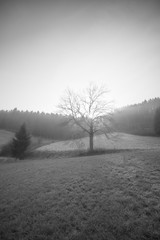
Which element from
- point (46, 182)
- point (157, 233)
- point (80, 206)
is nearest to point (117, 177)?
point (80, 206)

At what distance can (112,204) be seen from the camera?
4.82 meters

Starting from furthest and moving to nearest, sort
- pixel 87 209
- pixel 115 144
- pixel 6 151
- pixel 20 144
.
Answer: pixel 6 151, pixel 20 144, pixel 115 144, pixel 87 209

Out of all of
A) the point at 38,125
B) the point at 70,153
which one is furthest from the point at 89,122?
the point at 38,125

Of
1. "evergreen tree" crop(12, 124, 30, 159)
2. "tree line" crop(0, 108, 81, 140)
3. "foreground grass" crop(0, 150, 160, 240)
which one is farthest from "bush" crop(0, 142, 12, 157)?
"foreground grass" crop(0, 150, 160, 240)

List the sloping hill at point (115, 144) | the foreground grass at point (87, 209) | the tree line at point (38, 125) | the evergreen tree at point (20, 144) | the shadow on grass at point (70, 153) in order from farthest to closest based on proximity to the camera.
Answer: the tree line at point (38, 125) < the evergreen tree at point (20, 144) < the sloping hill at point (115, 144) < the shadow on grass at point (70, 153) < the foreground grass at point (87, 209)

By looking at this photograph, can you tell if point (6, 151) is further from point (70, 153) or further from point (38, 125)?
point (38, 125)

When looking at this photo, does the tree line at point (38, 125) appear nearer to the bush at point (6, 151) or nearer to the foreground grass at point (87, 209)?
the bush at point (6, 151)

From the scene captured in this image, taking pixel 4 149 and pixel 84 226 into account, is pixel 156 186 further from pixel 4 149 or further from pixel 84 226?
pixel 4 149

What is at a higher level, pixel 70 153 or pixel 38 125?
pixel 38 125

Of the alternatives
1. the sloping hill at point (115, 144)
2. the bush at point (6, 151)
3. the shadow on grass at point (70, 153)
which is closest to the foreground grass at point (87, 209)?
the shadow on grass at point (70, 153)

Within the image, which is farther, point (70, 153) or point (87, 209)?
point (70, 153)

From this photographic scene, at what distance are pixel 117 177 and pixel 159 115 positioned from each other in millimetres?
48147

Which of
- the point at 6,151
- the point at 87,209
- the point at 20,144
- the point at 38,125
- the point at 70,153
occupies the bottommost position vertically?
the point at 6,151

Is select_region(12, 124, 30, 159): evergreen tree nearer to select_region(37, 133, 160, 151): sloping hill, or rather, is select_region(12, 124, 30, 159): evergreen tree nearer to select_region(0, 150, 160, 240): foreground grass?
select_region(37, 133, 160, 151): sloping hill
